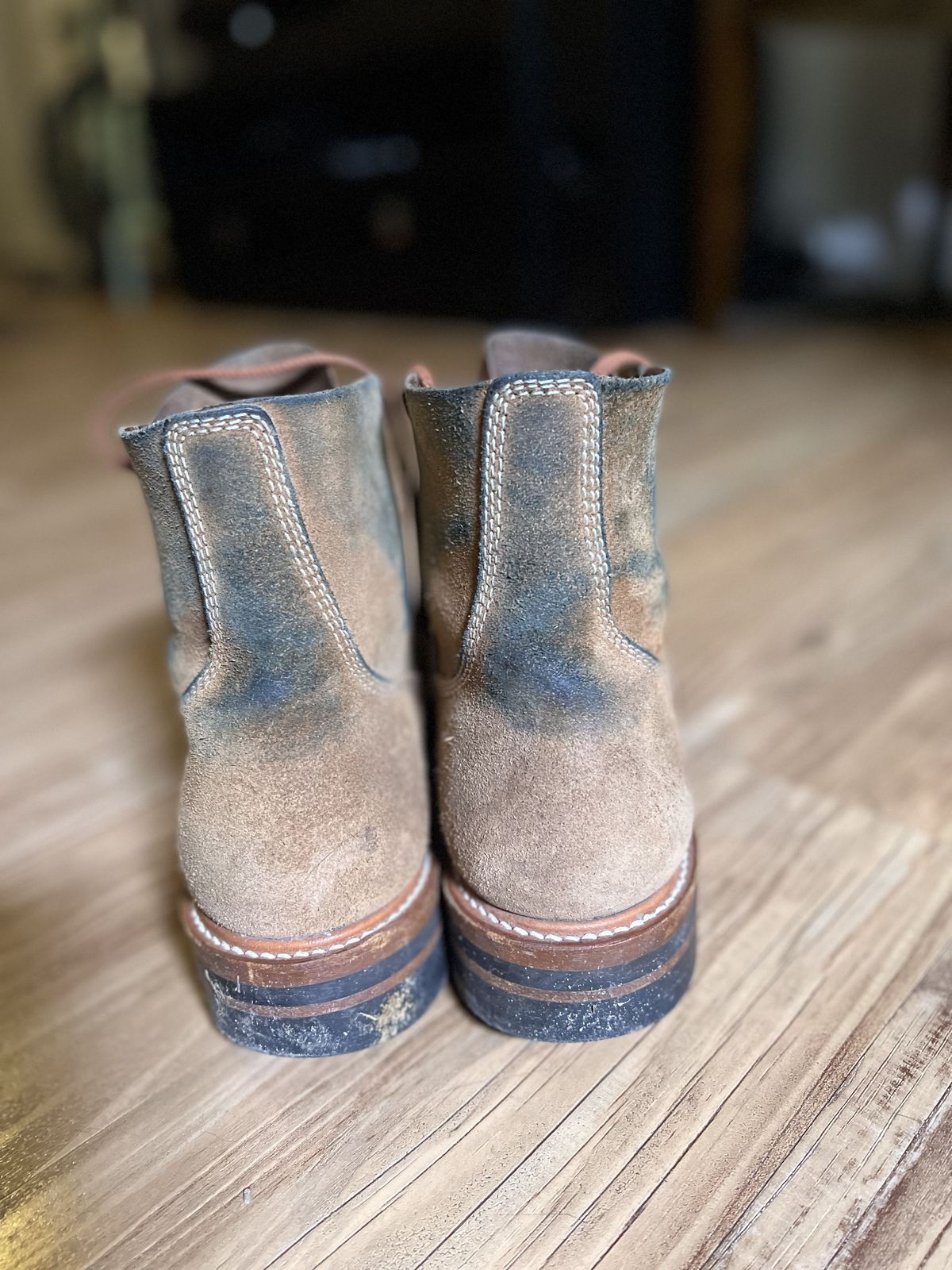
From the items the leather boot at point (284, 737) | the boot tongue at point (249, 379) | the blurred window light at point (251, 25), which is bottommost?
the leather boot at point (284, 737)

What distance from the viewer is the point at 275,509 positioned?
48cm

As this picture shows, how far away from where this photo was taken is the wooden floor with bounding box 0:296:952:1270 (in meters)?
0.45

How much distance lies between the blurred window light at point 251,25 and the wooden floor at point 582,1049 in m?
2.09

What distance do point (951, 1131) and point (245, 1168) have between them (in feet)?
1.07

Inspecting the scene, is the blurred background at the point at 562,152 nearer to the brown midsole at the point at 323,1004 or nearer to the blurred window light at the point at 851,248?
the blurred window light at the point at 851,248

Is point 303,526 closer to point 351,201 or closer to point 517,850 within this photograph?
point 517,850

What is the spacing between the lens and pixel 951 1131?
48 centimetres

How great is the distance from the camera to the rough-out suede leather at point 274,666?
477mm

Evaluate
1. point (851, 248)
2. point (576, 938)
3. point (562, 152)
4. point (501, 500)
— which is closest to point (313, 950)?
point (576, 938)

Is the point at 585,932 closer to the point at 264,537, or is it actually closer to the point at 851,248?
the point at 264,537

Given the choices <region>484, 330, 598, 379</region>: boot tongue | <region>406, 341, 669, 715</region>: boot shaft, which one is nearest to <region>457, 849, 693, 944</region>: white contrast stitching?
<region>406, 341, 669, 715</region>: boot shaft

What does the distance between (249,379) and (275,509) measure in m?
0.18

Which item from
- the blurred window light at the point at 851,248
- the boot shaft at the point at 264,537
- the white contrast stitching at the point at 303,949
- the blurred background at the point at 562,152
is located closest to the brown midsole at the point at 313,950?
the white contrast stitching at the point at 303,949

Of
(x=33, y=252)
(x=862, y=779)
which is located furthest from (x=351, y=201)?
(x=862, y=779)
